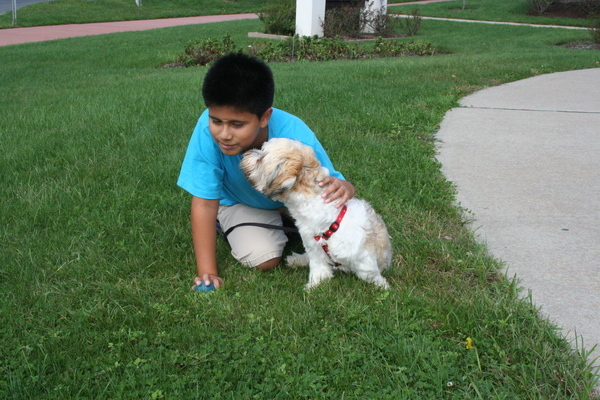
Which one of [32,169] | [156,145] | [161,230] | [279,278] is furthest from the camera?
[156,145]

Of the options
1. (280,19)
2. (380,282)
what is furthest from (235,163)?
(280,19)

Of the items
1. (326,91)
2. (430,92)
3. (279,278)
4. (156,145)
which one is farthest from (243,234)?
(430,92)

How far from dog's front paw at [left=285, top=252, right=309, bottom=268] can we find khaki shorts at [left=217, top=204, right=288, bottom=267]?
89 mm

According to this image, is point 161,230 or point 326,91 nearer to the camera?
point 161,230

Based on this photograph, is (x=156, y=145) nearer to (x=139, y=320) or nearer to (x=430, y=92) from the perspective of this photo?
(x=139, y=320)

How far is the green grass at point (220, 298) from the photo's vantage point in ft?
8.32

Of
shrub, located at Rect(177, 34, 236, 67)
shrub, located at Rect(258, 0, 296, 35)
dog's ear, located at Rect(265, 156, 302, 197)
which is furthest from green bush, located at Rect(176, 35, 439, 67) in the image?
dog's ear, located at Rect(265, 156, 302, 197)

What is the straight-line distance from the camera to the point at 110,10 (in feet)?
77.6

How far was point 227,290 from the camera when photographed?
3.34 metres

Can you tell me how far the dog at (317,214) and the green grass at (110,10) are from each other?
64.7 feet

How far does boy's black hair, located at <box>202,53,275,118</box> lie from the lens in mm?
3027

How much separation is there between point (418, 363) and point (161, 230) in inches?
88.1

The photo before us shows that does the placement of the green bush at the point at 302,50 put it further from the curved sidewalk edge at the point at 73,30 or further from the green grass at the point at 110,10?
the green grass at the point at 110,10

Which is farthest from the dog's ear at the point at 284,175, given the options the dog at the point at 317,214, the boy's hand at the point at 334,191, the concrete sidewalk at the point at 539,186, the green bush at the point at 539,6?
the green bush at the point at 539,6
